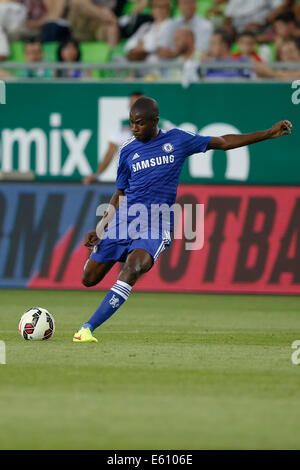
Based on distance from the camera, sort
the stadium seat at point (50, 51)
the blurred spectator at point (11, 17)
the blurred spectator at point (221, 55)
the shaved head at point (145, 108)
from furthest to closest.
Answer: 1. the blurred spectator at point (11, 17)
2. the stadium seat at point (50, 51)
3. the blurred spectator at point (221, 55)
4. the shaved head at point (145, 108)

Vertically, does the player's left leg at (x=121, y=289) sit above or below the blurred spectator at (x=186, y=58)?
below

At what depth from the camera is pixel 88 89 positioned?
17.4 m

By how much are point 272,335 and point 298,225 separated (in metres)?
5.16

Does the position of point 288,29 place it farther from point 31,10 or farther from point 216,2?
point 31,10

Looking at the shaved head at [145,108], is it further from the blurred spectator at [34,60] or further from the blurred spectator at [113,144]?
the blurred spectator at [34,60]

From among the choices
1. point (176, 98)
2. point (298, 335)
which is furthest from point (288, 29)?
point (298, 335)

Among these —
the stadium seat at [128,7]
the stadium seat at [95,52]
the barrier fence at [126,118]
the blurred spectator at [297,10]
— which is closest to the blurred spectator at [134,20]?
the stadium seat at [128,7]

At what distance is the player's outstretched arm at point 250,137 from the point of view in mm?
9789

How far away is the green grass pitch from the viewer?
598 centimetres

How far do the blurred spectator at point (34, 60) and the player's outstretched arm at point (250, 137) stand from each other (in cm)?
809

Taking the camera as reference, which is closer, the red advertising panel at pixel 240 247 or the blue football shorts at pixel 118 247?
the blue football shorts at pixel 118 247

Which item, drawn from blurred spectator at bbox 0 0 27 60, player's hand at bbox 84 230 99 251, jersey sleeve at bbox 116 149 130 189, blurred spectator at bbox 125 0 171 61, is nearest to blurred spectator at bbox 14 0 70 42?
blurred spectator at bbox 0 0 27 60
